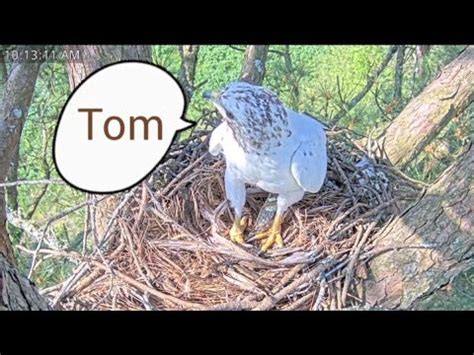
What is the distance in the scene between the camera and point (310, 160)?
3.71 ft

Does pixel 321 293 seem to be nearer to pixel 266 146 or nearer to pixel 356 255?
pixel 356 255

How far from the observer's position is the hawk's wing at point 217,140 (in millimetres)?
1151

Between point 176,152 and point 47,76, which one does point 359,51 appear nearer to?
point 176,152

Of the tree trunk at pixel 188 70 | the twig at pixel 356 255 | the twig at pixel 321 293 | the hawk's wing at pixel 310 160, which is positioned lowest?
the twig at pixel 321 293

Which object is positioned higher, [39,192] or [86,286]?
[39,192]

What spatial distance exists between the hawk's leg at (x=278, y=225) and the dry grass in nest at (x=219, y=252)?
12 millimetres

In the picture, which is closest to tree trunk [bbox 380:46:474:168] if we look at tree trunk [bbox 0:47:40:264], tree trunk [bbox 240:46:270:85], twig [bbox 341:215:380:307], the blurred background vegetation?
the blurred background vegetation

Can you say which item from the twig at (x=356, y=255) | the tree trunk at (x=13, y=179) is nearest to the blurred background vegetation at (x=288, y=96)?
the tree trunk at (x=13, y=179)

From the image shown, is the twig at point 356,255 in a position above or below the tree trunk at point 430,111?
below

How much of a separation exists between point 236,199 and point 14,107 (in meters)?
0.40

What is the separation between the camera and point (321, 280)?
1.16 meters

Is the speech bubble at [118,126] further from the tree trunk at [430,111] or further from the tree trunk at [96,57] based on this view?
the tree trunk at [430,111]
